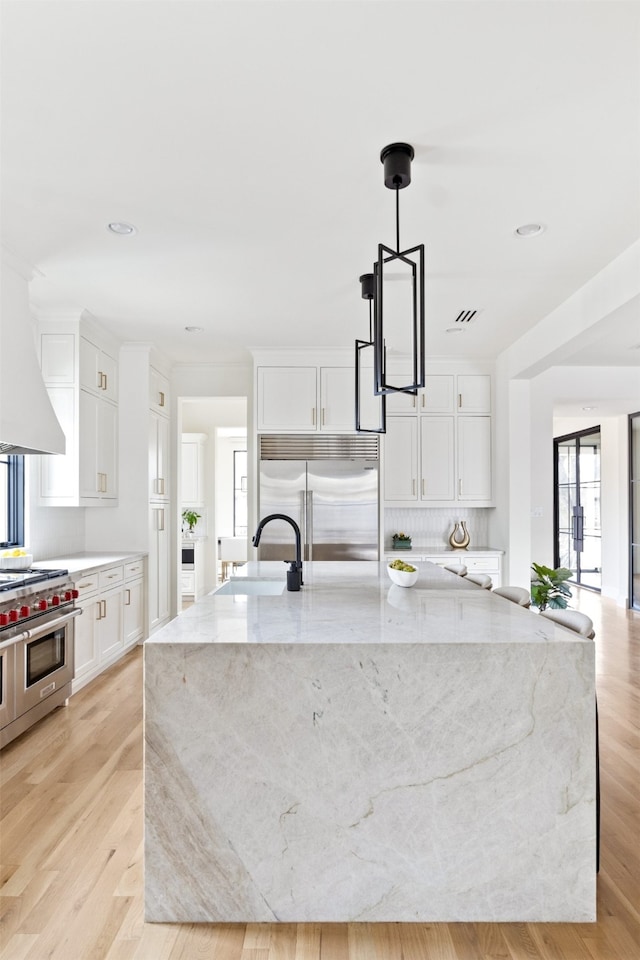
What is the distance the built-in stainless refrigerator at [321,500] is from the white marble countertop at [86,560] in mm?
1225

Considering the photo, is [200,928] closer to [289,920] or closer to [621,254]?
[289,920]

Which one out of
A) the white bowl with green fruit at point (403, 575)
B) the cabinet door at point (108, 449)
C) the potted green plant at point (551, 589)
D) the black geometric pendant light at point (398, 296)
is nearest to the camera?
the black geometric pendant light at point (398, 296)

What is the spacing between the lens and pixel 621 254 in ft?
11.5

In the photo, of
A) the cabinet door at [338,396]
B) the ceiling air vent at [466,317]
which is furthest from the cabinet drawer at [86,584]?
the ceiling air vent at [466,317]

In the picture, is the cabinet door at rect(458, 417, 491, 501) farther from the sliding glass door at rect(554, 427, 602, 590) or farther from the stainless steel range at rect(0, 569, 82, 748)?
the stainless steel range at rect(0, 569, 82, 748)

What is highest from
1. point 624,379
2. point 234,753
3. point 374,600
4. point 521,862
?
point 624,379

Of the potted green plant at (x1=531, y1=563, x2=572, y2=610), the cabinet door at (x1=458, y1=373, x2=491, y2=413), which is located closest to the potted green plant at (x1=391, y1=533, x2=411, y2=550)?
the potted green plant at (x1=531, y1=563, x2=572, y2=610)

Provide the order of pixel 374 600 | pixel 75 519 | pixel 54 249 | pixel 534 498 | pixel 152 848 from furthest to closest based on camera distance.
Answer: pixel 534 498
pixel 75 519
pixel 54 249
pixel 374 600
pixel 152 848

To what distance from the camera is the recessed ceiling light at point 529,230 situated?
10.4ft

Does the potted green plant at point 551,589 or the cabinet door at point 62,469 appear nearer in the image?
the cabinet door at point 62,469

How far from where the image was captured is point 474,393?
6.22 metres

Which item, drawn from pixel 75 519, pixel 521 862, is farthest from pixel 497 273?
pixel 75 519

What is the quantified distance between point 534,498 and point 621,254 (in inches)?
138

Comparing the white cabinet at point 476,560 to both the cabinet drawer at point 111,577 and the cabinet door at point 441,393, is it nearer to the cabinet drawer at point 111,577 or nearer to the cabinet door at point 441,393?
the cabinet door at point 441,393
